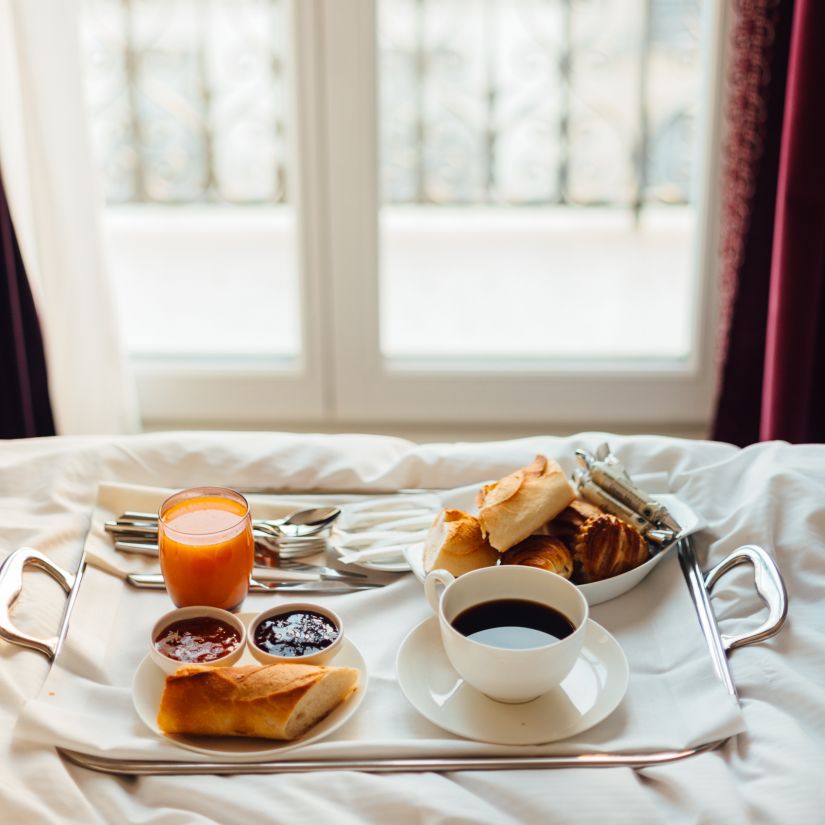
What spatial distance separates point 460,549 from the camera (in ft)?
3.59

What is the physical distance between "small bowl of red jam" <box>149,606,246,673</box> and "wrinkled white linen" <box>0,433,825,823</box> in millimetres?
114

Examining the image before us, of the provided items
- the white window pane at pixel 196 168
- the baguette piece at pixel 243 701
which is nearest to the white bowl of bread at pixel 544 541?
the baguette piece at pixel 243 701

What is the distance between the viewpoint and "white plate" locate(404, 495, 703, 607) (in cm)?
109

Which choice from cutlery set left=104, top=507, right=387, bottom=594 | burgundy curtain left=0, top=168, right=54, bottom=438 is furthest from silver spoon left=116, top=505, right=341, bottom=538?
burgundy curtain left=0, top=168, right=54, bottom=438

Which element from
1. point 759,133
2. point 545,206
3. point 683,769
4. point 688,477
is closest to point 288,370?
point 545,206

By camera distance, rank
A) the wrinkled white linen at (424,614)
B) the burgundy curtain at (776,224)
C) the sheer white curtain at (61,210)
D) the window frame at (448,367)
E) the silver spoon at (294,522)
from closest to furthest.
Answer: the wrinkled white linen at (424,614), the silver spoon at (294,522), the burgundy curtain at (776,224), the sheer white curtain at (61,210), the window frame at (448,367)

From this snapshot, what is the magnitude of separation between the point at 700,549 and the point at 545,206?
155 centimetres

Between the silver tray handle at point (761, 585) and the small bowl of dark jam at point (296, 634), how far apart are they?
371mm

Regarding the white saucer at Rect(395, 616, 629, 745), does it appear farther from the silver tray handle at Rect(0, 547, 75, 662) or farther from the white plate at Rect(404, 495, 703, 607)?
the silver tray handle at Rect(0, 547, 75, 662)

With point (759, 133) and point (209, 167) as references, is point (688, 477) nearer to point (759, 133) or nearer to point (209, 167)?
point (759, 133)

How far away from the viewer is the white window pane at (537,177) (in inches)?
93.5

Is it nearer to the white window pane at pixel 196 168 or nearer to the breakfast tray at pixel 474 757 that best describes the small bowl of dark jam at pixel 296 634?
the breakfast tray at pixel 474 757

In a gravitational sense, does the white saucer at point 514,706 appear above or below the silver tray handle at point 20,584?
below

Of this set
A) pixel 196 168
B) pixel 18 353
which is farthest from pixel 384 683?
pixel 196 168
